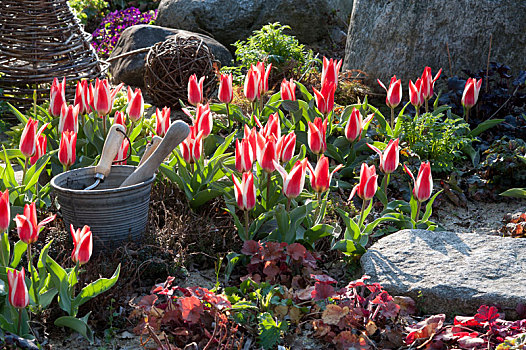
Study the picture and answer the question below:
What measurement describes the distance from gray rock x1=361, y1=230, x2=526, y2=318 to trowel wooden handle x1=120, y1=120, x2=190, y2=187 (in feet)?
3.75

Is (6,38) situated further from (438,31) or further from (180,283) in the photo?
(438,31)

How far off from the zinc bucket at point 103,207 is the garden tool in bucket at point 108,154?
10cm

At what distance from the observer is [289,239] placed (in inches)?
126

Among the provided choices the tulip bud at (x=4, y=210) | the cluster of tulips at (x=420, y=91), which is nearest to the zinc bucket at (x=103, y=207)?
the tulip bud at (x=4, y=210)

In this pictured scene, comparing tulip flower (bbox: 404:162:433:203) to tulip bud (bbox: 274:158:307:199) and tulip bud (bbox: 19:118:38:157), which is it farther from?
tulip bud (bbox: 19:118:38:157)

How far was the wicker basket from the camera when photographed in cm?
555

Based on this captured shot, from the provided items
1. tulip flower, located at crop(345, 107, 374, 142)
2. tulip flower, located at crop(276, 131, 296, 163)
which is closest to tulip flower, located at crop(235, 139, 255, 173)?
tulip flower, located at crop(276, 131, 296, 163)

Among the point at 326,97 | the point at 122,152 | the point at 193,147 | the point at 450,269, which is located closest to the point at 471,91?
the point at 326,97

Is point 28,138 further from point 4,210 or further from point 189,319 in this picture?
point 189,319

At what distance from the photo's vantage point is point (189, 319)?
2.52 metres

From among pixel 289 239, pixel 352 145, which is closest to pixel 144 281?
pixel 289 239

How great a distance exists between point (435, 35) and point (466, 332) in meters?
3.91

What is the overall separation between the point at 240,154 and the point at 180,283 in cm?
75

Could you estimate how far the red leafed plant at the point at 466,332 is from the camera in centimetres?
253
